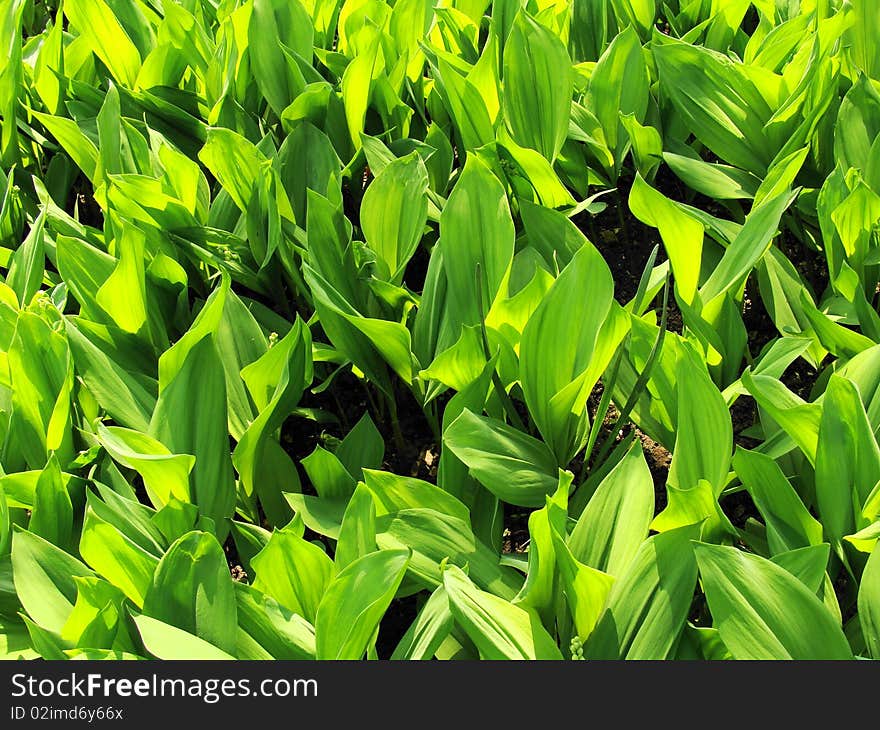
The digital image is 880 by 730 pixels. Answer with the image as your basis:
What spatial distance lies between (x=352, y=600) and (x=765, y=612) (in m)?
0.39

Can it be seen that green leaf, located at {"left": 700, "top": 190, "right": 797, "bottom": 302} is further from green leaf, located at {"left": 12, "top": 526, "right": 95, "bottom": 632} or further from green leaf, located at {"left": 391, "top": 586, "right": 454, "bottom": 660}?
green leaf, located at {"left": 12, "top": 526, "right": 95, "bottom": 632}

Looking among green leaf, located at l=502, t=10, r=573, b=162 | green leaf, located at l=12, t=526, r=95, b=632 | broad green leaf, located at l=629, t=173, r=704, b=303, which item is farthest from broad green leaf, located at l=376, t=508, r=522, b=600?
green leaf, located at l=502, t=10, r=573, b=162

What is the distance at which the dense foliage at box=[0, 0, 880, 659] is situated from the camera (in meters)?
1.03

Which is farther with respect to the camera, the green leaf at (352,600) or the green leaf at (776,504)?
the green leaf at (776,504)

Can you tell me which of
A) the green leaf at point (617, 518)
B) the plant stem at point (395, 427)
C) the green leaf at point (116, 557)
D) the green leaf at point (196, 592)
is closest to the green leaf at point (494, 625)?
the green leaf at point (617, 518)

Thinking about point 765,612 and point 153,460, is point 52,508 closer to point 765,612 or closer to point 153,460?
point 153,460

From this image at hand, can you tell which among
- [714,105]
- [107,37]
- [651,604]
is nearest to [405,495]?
[651,604]

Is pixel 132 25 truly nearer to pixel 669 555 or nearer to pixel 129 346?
pixel 129 346

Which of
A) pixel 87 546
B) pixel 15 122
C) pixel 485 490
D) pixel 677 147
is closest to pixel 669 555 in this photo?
pixel 485 490

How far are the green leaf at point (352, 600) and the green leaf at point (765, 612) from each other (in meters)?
0.30

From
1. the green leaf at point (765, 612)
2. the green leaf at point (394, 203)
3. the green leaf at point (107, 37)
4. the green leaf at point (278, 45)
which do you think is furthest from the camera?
the green leaf at point (107, 37)

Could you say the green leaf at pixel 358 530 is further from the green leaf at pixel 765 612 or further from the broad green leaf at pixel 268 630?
the green leaf at pixel 765 612

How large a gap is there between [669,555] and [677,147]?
871 millimetres

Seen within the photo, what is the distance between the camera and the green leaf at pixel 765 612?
950 mm
